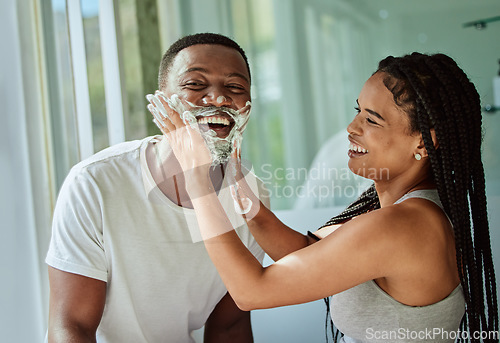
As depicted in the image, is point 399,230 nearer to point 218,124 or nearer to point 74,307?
point 218,124

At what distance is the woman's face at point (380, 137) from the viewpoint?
1038 millimetres

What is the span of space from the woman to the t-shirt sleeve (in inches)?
10.8

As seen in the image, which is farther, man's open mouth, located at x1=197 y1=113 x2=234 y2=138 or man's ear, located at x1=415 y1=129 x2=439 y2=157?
man's open mouth, located at x1=197 y1=113 x2=234 y2=138

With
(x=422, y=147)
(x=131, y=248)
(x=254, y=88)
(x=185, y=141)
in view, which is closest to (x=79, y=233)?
(x=131, y=248)

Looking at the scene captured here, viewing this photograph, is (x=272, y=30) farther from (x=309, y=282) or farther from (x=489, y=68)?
(x=309, y=282)

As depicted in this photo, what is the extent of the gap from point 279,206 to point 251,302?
3.68 feet

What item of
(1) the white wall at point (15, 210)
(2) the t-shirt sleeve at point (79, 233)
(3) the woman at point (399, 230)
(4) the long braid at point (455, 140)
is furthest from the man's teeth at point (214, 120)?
(1) the white wall at point (15, 210)

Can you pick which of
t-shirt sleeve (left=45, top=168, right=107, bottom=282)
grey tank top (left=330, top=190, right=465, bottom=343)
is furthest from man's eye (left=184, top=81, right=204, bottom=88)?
grey tank top (left=330, top=190, right=465, bottom=343)

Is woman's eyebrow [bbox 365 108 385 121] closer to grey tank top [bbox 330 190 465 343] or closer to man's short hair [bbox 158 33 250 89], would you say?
grey tank top [bbox 330 190 465 343]

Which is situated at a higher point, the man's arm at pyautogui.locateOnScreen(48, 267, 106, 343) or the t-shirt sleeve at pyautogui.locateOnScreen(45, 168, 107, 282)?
the t-shirt sleeve at pyautogui.locateOnScreen(45, 168, 107, 282)

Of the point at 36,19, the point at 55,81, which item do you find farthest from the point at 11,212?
the point at 36,19

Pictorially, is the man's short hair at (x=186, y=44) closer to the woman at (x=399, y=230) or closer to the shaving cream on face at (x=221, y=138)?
the shaving cream on face at (x=221, y=138)

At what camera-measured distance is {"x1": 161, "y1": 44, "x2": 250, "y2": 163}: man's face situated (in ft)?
3.96

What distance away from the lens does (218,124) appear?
48.0 inches
